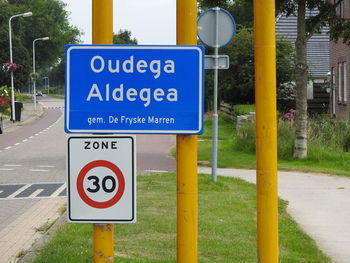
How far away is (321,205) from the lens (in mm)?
11555

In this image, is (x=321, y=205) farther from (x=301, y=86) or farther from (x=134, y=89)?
(x=301, y=86)

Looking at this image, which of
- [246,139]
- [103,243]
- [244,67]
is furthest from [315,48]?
[103,243]

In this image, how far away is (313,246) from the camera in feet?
25.8

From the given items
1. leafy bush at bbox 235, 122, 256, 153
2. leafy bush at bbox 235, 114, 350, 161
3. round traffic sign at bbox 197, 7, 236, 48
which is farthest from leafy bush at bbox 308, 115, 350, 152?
round traffic sign at bbox 197, 7, 236, 48

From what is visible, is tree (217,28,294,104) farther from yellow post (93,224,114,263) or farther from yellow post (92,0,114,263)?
yellow post (93,224,114,263)

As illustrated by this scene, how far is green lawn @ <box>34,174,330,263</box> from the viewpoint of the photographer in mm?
7234

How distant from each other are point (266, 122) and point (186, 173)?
55cm

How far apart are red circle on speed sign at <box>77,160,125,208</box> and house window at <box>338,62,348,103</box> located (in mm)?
28858

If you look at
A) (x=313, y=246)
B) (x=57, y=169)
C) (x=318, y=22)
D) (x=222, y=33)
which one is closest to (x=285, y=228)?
(x=313, y=246)

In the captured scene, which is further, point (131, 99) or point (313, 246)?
point (313, 246)

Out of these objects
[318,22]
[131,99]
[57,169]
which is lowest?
[57,169]

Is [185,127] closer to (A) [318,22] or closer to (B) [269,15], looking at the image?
(B) [269,15]

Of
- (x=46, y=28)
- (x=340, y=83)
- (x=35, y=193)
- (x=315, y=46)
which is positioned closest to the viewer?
(x=35, y=193)

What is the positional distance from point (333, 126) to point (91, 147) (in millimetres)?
18672
